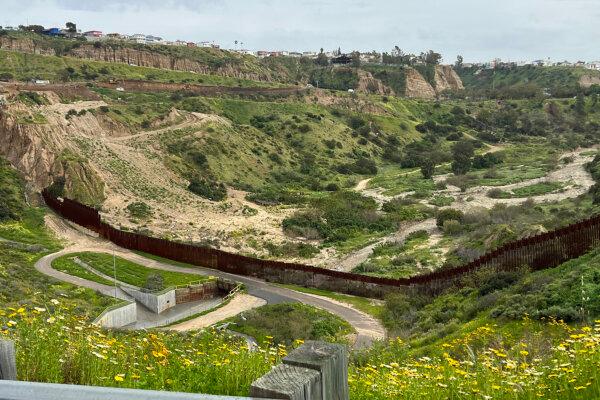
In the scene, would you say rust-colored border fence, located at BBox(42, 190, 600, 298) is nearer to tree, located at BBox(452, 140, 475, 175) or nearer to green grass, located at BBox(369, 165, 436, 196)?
green grass, located at BBox(369, 165, 436, 196)

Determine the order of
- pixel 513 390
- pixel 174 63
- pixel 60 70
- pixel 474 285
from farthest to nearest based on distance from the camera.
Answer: pixel 174 63, pixel 60 70, pixel 474 285, pixel 513 390

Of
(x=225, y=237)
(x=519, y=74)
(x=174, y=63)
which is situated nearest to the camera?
(x=225, y=237)

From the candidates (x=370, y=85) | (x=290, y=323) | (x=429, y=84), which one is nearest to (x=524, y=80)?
(x=429, y=84)

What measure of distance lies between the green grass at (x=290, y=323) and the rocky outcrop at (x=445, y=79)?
133403 millimetres

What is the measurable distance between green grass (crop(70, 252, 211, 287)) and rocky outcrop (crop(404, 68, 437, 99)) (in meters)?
111

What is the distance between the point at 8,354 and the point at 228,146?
63344 millimetres

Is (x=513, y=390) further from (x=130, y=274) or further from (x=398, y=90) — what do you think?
(x=398, y=90)

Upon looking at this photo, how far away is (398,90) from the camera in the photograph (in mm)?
136250

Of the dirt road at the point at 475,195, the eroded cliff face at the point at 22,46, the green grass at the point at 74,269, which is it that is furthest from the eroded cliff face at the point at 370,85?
the green grass at the point at 74,269

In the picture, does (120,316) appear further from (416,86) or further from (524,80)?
(524,80)

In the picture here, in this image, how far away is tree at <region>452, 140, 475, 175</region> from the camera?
69.4 metres

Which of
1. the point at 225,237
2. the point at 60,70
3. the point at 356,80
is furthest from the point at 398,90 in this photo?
the point at 225,237

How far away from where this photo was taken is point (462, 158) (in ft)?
234

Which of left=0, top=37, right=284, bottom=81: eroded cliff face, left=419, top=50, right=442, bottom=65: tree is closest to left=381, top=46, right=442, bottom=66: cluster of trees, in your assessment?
left=419, top=50, right=442, bottom=65: tree
